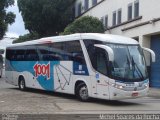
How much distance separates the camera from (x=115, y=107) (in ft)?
59.7

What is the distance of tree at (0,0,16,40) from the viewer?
159 ft

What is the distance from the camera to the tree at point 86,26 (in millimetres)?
39997

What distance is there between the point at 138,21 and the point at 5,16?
20180mm

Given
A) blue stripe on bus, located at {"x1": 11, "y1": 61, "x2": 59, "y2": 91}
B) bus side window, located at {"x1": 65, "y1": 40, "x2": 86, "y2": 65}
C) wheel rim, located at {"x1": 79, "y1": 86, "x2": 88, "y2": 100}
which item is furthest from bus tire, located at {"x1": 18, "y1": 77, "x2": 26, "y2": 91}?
wheel rim, located at {"x1": 79, "y1": 86, "x2": 88, "y2": 100}

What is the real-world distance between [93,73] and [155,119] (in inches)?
200

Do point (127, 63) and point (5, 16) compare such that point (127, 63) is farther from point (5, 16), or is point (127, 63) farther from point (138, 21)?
point (5, 16)

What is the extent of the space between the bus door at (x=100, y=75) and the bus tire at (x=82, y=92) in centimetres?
80

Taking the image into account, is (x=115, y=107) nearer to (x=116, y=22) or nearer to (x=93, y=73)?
(x=93, y=73)

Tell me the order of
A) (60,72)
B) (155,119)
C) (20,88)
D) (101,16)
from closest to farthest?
1. (155,119)
2. (60,72)
3. (20,88)
4. (101,16)

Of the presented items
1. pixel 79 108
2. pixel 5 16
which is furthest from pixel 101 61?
pixel 5 16

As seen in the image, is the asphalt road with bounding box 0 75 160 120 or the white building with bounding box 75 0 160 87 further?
the white building with bounding box 75 0 160 87

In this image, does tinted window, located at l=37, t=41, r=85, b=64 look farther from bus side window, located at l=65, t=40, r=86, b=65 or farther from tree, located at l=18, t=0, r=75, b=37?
tree, located at l=18, t=0, r=75, b=37

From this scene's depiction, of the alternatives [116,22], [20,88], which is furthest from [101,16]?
[20,88]

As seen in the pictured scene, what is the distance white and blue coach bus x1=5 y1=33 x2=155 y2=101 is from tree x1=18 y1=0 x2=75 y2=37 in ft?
101
